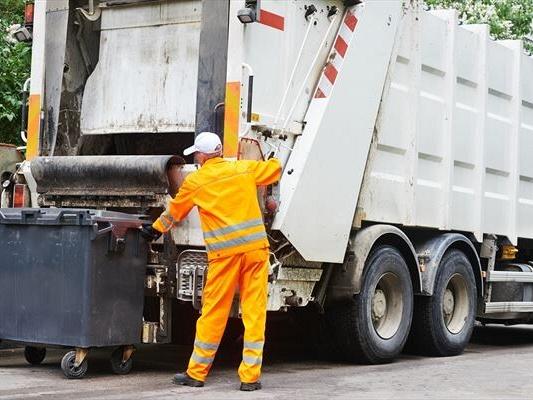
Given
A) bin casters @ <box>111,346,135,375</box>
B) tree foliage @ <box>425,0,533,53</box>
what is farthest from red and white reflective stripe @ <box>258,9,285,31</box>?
tree foliage @ <box>425,0,533,53</box>

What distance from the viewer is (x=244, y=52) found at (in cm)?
662

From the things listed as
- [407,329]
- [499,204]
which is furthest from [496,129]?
[407,329]

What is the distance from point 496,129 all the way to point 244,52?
3.29m

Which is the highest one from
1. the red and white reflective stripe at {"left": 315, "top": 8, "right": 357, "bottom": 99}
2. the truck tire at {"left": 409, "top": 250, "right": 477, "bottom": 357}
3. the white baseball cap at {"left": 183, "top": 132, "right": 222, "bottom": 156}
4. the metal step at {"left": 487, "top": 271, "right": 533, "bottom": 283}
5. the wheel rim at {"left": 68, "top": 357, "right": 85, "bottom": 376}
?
the red and white reflective stripe at {"left": 315, "top": 8, "right": 357, "bottom": 99}

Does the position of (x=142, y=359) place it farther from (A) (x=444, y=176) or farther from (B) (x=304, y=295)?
(A) (x=444, y=176)

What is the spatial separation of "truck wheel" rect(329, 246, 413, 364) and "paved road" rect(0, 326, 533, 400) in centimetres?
14

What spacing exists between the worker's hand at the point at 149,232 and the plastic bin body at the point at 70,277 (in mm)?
35

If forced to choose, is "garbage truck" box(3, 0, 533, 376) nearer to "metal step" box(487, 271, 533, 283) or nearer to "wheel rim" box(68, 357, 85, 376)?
"metal step" box(487, 271, 533, 283)

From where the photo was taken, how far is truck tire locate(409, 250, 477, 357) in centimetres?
836

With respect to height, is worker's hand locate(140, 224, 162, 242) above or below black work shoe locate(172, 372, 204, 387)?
above

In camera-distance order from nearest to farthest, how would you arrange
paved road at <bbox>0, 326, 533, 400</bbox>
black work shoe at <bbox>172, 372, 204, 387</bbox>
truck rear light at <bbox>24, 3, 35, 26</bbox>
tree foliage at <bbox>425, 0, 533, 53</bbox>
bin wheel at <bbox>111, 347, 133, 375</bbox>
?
paved road at <bbox>0, 326, 533, 400</bbox>, black work shoe at <bbox>172, 372, 204, 387</bbox>, bin wheel at <bbox>111, 347, 133, 375</bbox>, truck rear light at <bbox>24, 3, 35, 26</bbox>, tree foliage at <bbox>425, 0, 533, 53</bbox>

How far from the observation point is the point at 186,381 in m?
6.34

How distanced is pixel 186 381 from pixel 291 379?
0.79 meters

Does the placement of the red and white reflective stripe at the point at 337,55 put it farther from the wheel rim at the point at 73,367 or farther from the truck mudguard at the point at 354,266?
the wheel rim at the point at 73,367
